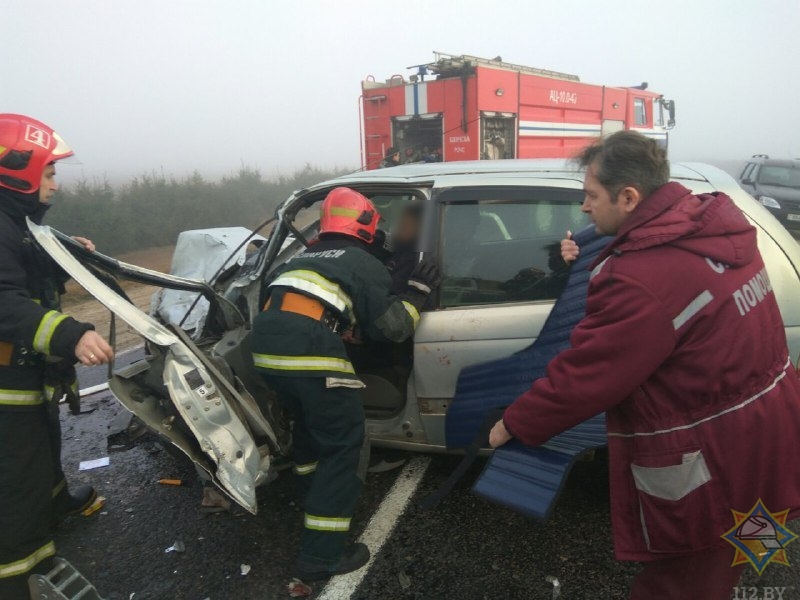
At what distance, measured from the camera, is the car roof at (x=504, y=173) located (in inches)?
99.2

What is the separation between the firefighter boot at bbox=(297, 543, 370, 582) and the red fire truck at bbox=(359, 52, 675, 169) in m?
7.45

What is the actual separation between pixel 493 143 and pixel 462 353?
7.69 m

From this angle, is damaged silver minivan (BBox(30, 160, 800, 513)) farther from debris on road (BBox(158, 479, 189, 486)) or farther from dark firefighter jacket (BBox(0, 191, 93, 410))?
debris on road (BBox(158, 479, 189, 486))

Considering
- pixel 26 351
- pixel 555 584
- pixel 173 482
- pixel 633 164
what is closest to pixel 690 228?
pixel 633 164

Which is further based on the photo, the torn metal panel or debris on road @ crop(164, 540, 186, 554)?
the torn metal panel

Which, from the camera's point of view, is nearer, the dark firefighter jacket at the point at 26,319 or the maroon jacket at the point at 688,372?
the maroon jacket at the point at 688,372

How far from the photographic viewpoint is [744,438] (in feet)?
4.11

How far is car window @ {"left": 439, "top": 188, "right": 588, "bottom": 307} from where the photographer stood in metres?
2.43

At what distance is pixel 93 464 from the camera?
3.26m

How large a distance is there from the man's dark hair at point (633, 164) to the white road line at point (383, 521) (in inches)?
72.5

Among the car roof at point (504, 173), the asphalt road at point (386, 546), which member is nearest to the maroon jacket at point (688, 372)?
the asphalt road at point (386, 546)

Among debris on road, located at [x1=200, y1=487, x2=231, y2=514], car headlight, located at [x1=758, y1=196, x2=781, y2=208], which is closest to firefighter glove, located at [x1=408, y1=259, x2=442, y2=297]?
debris on road, located at [x1=200, y1=487, x2=231, y2=514]

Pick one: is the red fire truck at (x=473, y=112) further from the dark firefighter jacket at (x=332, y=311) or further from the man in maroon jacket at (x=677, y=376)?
the man in maroon jacket at (x=677, y=376)

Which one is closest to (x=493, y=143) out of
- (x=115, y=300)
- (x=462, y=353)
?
(x=462, y=353)
